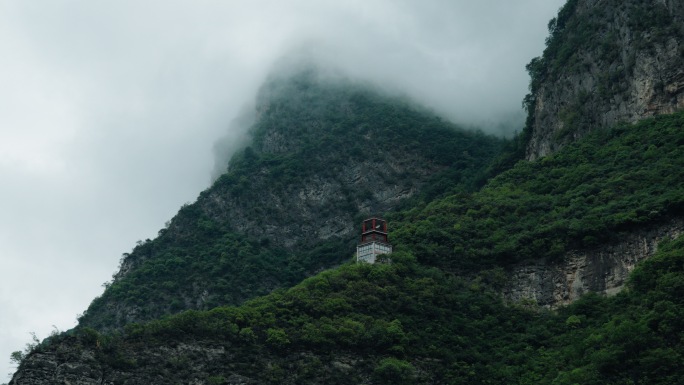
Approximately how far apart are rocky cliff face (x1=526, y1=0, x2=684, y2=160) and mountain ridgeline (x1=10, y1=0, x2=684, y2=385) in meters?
0.19

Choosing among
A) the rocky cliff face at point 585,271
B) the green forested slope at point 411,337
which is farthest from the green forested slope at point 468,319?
the rocky cliff face at point 585,271

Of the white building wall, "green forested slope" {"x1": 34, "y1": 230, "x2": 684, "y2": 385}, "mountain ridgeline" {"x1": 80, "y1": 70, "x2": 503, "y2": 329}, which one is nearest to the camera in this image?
"green forested slope" {"x1": 34, "y1": 230, "x2": 684, "y2": 385}

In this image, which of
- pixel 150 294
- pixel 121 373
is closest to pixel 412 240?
pixel 121 373

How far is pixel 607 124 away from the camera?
286 ft

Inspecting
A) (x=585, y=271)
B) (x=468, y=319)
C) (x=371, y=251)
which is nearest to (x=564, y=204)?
(x=585, y=271)

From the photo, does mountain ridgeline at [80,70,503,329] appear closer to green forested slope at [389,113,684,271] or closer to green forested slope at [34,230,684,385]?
green forested slope at [389,113,684,271]

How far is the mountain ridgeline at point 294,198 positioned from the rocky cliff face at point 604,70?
11.7 metres

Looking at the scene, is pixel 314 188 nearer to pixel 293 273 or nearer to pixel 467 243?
pixel 293 273

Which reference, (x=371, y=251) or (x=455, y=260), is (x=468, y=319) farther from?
(x=371, y=251)

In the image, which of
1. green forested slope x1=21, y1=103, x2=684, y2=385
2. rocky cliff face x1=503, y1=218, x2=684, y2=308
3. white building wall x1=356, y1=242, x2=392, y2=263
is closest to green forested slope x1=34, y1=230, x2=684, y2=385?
green forested slope x1=21, y1=103, x2=684, y2=385

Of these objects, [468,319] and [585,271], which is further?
[585,271]

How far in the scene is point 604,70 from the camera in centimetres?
9038

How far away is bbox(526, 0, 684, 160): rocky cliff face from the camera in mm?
83625

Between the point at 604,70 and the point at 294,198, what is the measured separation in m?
39.2
